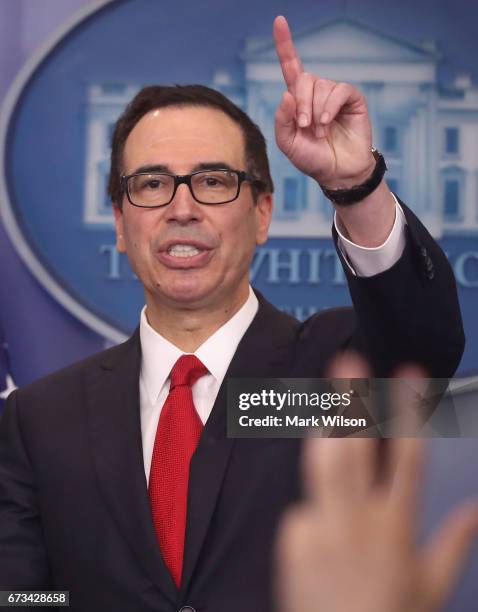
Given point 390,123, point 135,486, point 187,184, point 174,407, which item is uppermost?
point 390,123

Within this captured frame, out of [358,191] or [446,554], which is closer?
[358,191]

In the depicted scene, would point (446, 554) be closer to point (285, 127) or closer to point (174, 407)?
point (174, 407)

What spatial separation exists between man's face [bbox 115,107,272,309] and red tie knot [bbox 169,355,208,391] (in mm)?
96

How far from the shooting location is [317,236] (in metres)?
1.84

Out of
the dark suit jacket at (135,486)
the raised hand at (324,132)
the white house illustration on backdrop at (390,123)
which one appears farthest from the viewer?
the white house illustration on backdrop at (390,123)

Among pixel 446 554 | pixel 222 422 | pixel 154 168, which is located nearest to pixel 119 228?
pixel 154 168

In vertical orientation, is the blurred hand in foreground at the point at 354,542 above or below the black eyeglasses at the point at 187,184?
below

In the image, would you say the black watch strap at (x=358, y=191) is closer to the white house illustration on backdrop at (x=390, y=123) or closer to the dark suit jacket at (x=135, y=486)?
the dark suit jacket at (x=135, y=486)

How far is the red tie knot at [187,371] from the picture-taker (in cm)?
163

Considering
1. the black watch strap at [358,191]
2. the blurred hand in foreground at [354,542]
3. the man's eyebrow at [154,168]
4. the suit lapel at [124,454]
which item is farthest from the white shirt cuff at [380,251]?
the suit lapel at [124,454]

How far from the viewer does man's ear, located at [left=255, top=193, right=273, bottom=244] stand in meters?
1.70

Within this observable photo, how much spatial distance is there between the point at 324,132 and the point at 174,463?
2.07 ft

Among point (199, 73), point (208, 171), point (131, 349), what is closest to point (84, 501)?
point (131, 349)

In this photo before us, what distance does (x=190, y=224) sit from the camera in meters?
1.60
